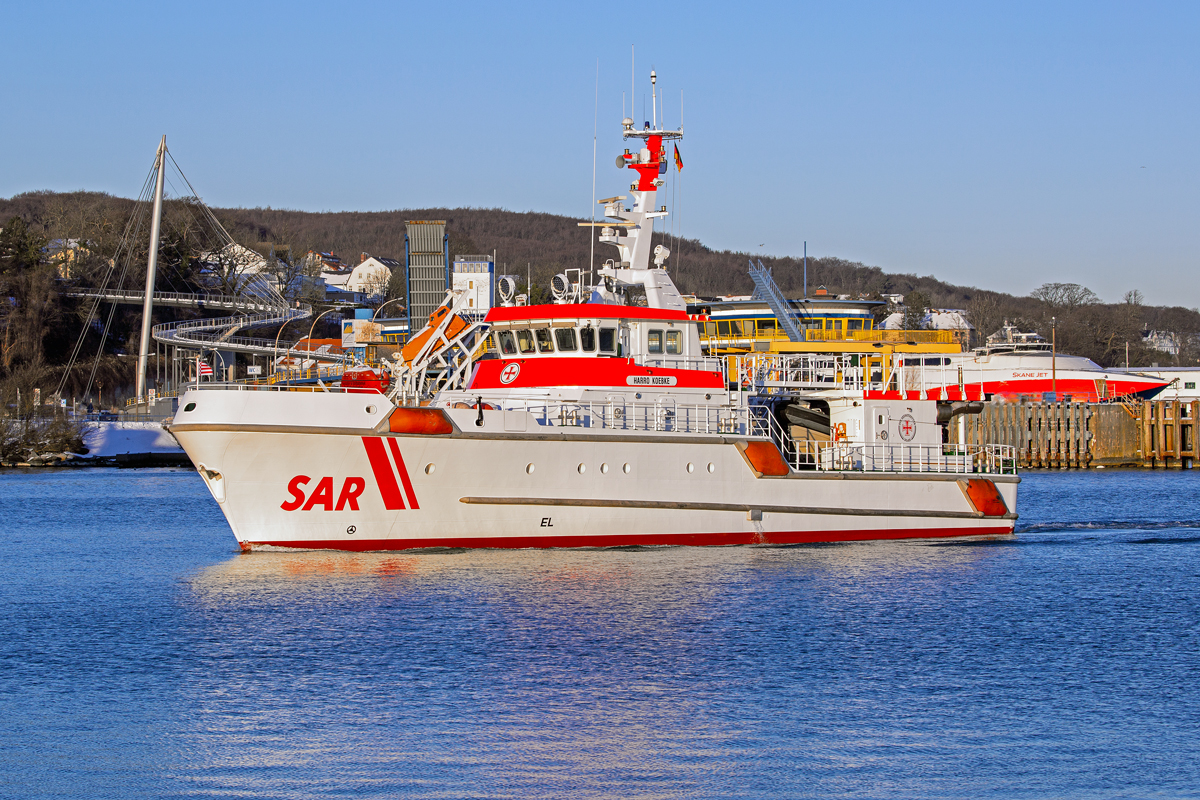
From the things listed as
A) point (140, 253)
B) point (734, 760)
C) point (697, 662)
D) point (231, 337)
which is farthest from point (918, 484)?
point (140, 253)

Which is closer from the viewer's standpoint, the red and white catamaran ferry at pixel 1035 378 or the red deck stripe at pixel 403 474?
the red deck stripe at pixel 403 474

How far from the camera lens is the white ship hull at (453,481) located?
21000mm

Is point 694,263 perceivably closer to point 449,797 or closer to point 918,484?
point 918,484

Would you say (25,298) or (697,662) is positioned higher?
(25,298)

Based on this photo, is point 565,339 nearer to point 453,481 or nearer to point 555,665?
point 453,481

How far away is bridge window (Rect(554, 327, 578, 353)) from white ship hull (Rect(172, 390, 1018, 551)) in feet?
8.17

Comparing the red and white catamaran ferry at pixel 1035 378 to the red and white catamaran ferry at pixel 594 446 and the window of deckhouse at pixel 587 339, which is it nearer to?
the red and white catamaran ferry at pixel 594 446

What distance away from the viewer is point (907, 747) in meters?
11.8

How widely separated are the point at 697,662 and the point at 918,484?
39.2 ft

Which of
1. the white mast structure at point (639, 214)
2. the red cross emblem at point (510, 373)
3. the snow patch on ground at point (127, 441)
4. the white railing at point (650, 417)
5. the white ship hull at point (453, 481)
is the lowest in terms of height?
the snow patch on ground at point (127, 441)

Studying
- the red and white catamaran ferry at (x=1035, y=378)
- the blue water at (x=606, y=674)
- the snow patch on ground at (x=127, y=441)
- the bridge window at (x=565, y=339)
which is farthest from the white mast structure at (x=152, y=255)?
the bridge window at (x=565, y=339)

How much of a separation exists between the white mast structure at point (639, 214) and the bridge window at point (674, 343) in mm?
1573

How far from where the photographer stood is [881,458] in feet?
85.3

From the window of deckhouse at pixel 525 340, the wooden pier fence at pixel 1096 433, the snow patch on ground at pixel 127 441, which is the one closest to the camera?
the window of deckhouse at pixel 525 340
